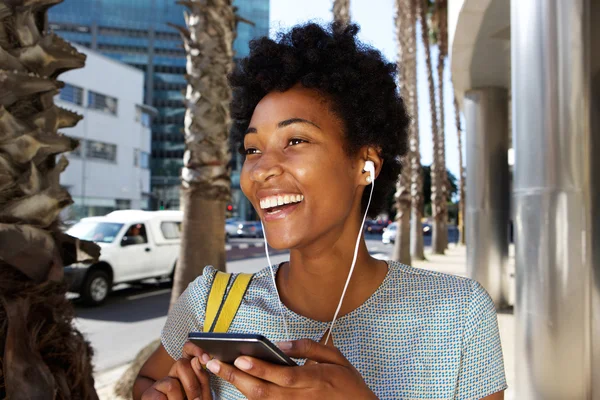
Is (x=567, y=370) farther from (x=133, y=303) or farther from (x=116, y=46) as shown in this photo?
(x=116, y=46)

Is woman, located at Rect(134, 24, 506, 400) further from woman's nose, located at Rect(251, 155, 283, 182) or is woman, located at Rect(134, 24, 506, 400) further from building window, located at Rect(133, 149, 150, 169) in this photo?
building window, located at Rect(133, 149, 150, 169)

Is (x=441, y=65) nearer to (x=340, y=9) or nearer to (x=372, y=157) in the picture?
(x=340, y=9)

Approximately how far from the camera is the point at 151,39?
8481 cm

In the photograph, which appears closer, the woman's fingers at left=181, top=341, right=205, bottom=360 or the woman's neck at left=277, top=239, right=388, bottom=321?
the woman's fingers at left=181, top=341, right=205, bottom=360


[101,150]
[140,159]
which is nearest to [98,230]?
[101,150]

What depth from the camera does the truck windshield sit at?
10.9 metres

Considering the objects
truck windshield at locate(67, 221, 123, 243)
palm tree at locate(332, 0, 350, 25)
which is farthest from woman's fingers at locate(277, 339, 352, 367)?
truck windshield at locate(67, 221, 123, 243)

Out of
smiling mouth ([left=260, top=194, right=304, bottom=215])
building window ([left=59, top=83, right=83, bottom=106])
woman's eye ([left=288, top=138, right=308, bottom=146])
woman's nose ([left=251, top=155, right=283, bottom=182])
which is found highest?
building window ([left=59, top=83, right=83, bottom=106])

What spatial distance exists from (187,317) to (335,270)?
0.50 metres

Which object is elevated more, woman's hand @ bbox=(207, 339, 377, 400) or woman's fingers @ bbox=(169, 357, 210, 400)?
woman's hand @ bbox=(207, 339, 377, 400)

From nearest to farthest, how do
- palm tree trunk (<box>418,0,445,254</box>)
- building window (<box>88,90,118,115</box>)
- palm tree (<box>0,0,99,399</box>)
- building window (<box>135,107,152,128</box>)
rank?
palm tree (<box>0,0,99,399</box>), palm tree trunk (<box>418,0,445,254</box>), building window (<box>88,90,118,115</box>), building window (<box>135,107,152,128</box>)

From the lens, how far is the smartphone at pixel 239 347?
101 cm

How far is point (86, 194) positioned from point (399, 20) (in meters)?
29.4

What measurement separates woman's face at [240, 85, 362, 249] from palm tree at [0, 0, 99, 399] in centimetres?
78
